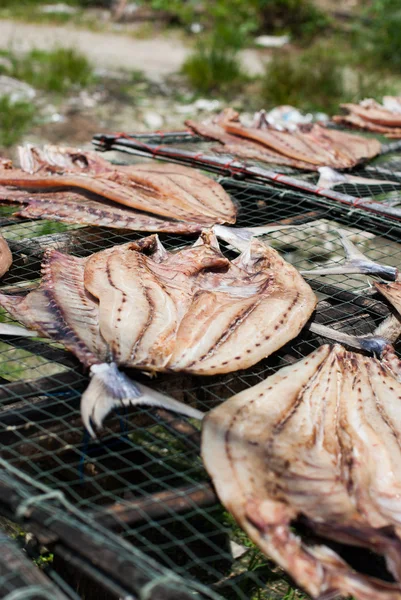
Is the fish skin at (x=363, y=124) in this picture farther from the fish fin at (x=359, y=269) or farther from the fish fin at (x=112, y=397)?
the fish fin at (x=112, y=397)

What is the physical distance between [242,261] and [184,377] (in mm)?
884

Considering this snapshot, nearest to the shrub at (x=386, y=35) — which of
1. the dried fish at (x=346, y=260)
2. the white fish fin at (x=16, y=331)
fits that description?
the dried fish at (x=346, y=260)

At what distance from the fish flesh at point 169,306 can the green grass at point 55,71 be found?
851cm

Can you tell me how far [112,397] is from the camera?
2678 millimetres

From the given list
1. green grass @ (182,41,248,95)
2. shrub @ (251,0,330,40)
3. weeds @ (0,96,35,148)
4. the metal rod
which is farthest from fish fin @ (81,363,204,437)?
shrub @ (251,0,330,40)

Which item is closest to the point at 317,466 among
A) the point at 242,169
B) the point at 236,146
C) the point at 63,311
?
the point at 63,311

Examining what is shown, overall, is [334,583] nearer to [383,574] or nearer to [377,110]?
[383,574]

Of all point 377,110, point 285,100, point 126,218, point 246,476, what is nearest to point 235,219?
point 126,218

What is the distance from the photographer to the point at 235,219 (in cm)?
442

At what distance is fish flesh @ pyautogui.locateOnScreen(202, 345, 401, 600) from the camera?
6.97 feet

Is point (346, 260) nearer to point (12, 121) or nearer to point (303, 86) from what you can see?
point (12, 121)

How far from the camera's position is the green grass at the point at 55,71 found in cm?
1141

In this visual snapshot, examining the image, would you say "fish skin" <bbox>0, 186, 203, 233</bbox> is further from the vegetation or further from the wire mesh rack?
the vegetation

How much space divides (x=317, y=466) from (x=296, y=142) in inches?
151
